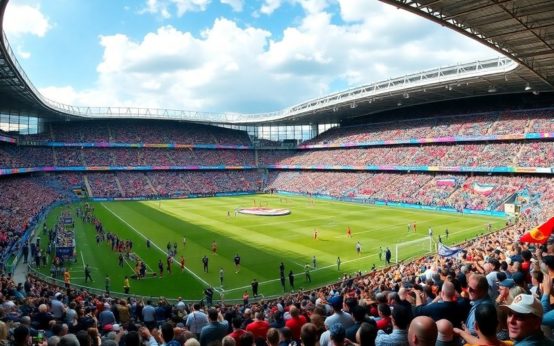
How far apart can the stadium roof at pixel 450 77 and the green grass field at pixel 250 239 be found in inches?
619

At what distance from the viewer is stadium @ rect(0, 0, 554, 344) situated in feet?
71.4

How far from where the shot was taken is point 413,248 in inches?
1310

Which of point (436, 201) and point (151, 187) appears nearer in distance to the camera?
point (436, 201)

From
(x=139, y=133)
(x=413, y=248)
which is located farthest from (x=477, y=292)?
(x=139, y=133)

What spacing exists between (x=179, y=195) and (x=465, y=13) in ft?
203

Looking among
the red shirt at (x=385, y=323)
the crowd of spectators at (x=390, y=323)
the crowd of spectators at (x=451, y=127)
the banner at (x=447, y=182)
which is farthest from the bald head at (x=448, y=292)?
the crowd of spectators at (x=451, y=127)

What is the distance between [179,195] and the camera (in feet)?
251

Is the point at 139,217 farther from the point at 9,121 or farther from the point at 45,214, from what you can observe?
the point at 9,121

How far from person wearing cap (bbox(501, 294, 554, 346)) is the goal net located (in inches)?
1041

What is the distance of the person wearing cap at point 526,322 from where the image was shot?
3.90 meters

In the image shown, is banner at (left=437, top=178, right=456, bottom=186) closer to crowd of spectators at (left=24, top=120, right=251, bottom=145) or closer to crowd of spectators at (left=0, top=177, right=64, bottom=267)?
crowd of spectators at (left=24, top=120, right=251, bottom=145)

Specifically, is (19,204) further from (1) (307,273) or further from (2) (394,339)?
(2) (394,339)

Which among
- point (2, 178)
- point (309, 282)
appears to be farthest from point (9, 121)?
point (309, 282)

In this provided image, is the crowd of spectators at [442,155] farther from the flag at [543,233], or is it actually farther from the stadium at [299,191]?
the flag at [543,233]
